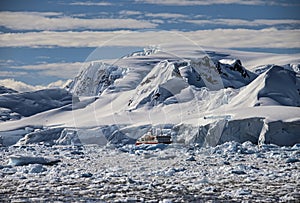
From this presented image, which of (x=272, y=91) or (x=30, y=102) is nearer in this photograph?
(x=272, y=91)

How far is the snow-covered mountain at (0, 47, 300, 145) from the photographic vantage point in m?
33.9

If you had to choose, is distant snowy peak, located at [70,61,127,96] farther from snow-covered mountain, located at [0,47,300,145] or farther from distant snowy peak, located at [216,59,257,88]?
distant snowy peak, located at [216,59,257,88]

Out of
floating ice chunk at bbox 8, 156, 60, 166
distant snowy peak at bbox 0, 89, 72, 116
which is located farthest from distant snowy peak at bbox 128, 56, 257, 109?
floating ice chunk at bbox 8, 156, 60, 166

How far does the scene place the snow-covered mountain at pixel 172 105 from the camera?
33.9 m

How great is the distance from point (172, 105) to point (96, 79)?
5770 centimetres

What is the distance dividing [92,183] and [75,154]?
15.1m

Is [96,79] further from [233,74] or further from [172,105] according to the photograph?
[172,105]

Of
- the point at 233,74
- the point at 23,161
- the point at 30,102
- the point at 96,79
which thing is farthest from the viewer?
the point at 96,79

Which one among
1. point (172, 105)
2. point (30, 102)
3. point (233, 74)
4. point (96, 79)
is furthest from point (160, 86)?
point (96, 79)

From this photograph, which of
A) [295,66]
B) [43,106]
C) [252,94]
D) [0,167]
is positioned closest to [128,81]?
[43,106]

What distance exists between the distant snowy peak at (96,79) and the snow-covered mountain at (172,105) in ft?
0.79

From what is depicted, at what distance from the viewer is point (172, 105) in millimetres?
59719

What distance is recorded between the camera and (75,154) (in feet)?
97.2

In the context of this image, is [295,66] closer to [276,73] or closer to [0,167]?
[276,73]
